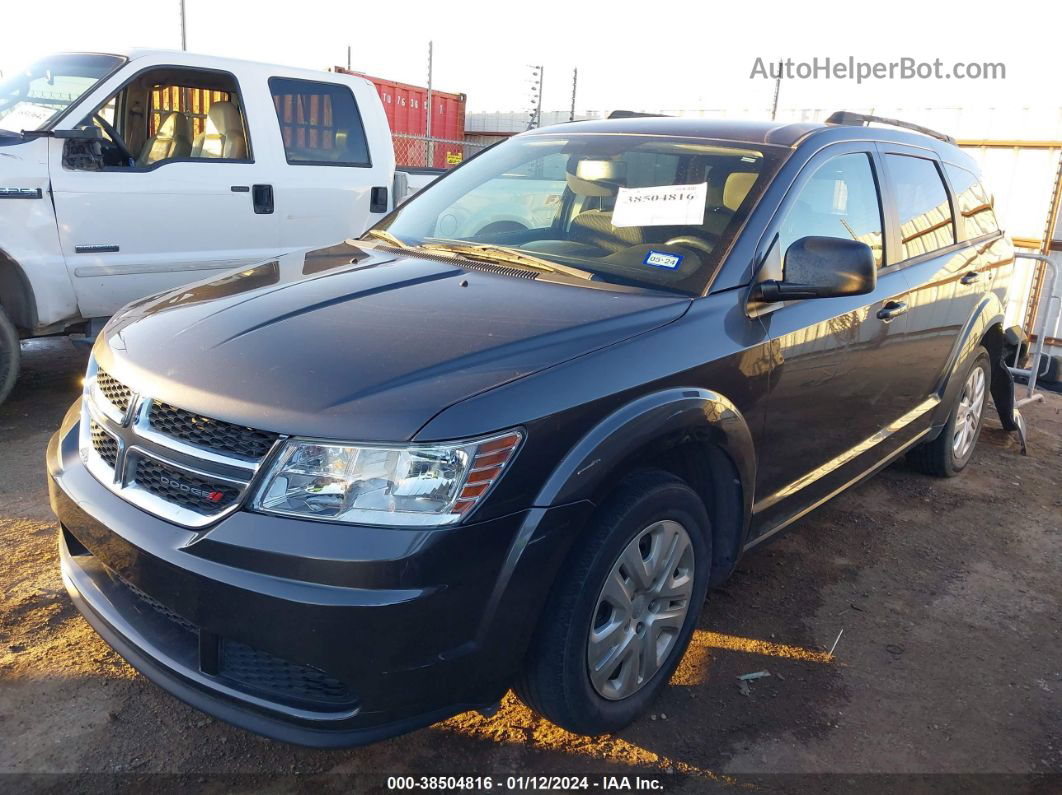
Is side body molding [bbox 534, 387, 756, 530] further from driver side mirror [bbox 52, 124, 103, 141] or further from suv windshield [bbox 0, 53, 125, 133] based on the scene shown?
suv windshield [bbox 0, 53, 125, 133]

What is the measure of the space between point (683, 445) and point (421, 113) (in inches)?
702

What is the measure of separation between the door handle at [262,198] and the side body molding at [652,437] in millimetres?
4192

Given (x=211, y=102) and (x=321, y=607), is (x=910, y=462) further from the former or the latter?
(x=211, y=102)

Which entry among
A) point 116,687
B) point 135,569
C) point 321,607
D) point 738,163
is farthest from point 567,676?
point 738,163

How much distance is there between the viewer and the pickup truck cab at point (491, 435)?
6.34 feet

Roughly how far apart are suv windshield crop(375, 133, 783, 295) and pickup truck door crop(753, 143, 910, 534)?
0.23 meters

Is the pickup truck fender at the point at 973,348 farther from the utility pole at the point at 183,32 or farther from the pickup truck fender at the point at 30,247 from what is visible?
the utility pole at the point at 183,32

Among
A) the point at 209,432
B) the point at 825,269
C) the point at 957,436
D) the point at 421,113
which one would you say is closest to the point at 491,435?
the point at 209,432

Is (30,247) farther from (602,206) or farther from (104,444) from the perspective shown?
(602,206)

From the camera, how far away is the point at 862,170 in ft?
11.4

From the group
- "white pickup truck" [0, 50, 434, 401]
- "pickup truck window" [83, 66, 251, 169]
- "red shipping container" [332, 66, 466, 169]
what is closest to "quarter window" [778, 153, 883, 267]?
"white pickup truck" [0, 50, 434, 401]

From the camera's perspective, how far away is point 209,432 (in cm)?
206

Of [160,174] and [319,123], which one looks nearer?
[160,174]

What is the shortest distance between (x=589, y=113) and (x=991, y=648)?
53.7 feet
